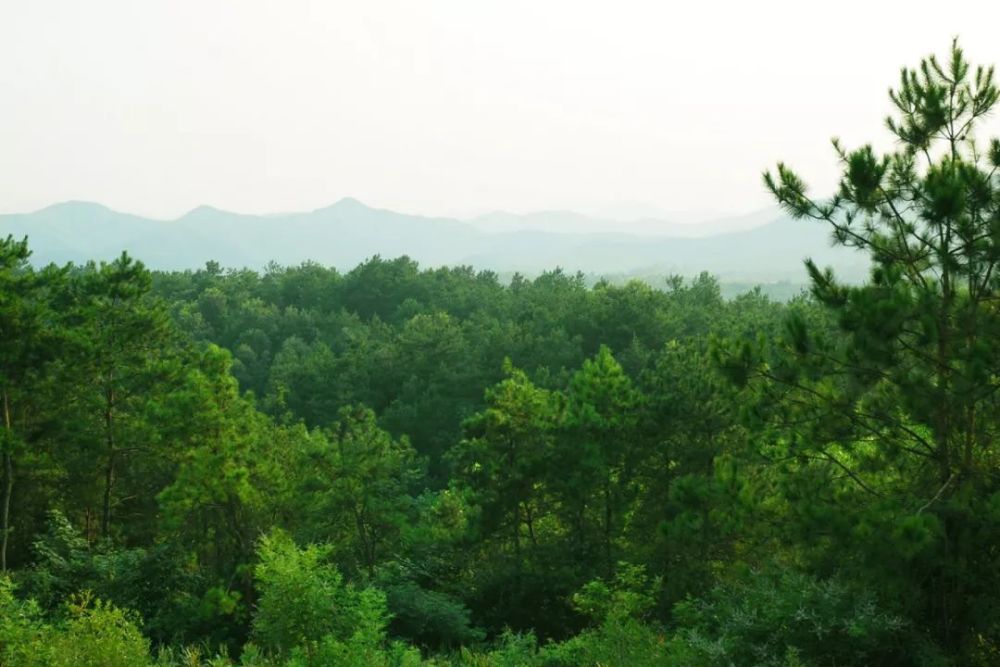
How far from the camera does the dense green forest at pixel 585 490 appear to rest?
25.7 feet

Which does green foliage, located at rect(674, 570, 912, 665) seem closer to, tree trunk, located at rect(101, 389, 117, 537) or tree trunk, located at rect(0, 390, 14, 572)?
tree trunk, located at rect(0, 390, 14, 572)

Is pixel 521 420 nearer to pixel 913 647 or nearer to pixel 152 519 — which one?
pixel 913 647

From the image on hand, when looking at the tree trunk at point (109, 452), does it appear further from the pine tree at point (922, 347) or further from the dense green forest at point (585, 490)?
the pine tree at point (922, 347)

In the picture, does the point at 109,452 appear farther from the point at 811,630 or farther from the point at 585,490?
the point at 811,630

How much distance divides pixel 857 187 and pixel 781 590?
14.5 feet

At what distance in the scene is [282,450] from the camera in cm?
2058

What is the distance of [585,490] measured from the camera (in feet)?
54.5

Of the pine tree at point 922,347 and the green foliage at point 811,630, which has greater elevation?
the pine tree at point 922,347

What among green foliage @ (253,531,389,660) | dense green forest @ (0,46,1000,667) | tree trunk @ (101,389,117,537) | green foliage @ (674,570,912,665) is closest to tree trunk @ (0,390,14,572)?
dense green forest @ (0,46,1000,667)

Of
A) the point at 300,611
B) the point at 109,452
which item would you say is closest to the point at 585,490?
the point at 300,611

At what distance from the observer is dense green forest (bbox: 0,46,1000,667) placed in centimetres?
782

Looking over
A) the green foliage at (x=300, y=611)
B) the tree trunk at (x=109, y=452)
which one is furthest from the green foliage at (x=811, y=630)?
the tree trunk at (x=109, y=452)

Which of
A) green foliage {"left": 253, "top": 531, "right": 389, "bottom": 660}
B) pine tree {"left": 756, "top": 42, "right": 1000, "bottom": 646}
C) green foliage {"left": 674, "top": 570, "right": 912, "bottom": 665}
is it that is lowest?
green foliage {"left": 253, "top": 531, "right": 389, "bottom": 660}

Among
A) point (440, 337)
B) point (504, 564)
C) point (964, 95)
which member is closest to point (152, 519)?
point (504, 564)
